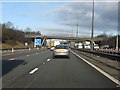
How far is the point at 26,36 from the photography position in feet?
452

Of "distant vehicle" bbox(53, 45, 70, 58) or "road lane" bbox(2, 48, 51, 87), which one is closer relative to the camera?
"road lane" bbox(2, 48, 51, 87)

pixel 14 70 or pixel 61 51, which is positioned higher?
pixel 61 51

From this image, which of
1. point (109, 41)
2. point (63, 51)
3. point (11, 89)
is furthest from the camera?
point (109, 41)

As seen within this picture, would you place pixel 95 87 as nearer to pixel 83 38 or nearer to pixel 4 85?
pixel 4 85

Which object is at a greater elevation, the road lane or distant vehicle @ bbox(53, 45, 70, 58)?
distant vehicle @ bbox(53, 45, 70, 58)

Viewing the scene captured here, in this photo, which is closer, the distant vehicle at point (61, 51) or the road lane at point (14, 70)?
the road lane at point (14, 70)

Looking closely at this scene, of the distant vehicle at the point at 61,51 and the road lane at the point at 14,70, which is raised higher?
the distant vehicle at the point at 61,51

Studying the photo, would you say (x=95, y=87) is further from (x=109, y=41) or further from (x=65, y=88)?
(x=109, y=41)

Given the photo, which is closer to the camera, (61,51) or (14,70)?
(14,70)

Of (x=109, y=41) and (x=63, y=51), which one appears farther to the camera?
(x=109, y=41)

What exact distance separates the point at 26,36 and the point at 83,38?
24.4 metres

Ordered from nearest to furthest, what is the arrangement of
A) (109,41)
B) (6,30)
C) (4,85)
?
(4,85)
(6,30)
(109,41)

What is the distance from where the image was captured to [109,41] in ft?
468

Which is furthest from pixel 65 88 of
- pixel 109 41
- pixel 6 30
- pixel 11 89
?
pixel 109 41
